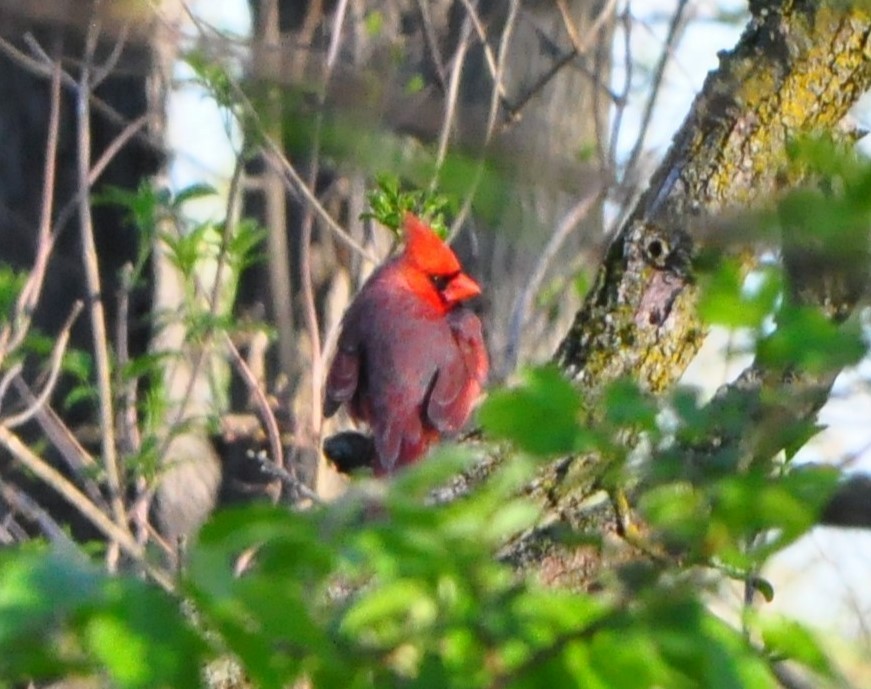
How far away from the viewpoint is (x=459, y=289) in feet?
12.7

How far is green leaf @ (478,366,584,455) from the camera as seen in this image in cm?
90

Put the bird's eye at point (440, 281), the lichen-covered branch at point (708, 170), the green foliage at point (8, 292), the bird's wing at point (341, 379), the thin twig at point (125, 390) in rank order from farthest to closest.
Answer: the bird's eye at point (440, 281)
the bird's wing at point (341, 379)
the thin twig at point (125, 390)
the green foliage at point (8, 292)
the lichen-covered branch at point (708, 170)

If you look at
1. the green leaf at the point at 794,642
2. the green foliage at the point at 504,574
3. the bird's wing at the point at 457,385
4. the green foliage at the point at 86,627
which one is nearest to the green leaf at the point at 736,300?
the green foliage at the point at 504,574

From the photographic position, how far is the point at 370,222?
396 cm

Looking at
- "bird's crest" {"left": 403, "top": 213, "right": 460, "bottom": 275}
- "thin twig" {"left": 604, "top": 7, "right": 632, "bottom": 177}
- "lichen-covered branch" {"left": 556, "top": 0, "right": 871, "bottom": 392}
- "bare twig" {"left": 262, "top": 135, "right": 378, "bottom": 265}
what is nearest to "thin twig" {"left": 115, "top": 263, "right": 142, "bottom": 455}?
"bare twig" {"left": 262, "top": 135, "right": 378, "bottom": 265}

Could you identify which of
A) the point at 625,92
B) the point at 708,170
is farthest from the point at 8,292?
the point at 708,170

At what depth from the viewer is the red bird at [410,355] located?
3.63 m

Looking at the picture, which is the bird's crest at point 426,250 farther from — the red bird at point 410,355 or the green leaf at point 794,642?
the green leaf at point 794,642

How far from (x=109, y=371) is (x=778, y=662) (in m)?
2.50

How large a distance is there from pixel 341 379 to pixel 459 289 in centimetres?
39

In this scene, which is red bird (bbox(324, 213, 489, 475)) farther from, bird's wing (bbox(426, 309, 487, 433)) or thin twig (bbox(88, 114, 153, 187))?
thin twig (bbox(88, 114, 153, 187))

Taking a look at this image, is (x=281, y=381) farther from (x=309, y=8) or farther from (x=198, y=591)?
(x=198, y=591)

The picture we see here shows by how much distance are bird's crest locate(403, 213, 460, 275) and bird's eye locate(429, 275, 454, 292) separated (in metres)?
0.02

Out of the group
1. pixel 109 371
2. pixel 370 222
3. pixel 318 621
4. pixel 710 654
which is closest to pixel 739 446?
pixel 710 654
